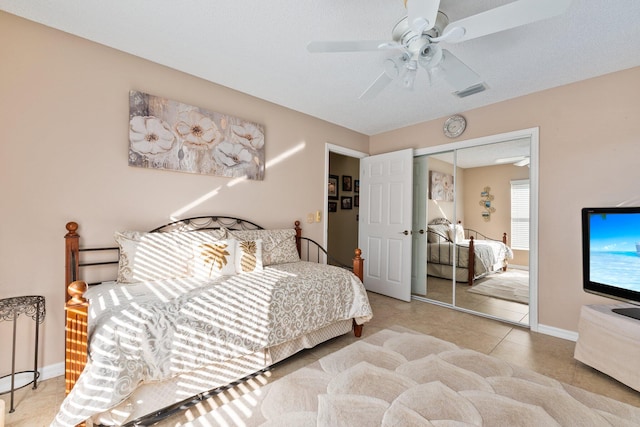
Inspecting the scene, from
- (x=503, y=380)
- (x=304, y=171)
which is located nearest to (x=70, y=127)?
(x=304, y=171)

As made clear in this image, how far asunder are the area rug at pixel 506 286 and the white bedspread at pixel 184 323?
7.13 ft

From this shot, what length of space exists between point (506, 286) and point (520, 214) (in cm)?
90

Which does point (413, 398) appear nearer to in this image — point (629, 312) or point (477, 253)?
point (629, 312)

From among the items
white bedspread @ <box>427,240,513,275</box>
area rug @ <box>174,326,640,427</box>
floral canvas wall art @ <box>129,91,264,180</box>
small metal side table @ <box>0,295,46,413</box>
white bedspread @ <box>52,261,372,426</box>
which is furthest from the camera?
white bedspread @ <box>427,240,513,275</box>

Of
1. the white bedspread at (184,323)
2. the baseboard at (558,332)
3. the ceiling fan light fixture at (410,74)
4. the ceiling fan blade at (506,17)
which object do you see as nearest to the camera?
the ceiling fan blade at (506,17)

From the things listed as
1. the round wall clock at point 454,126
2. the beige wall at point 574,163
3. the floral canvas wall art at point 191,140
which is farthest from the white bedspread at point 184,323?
the round wall clock at point 454,126

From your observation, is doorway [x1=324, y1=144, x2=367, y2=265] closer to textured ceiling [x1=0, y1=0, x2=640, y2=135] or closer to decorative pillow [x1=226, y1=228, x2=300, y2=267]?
decorative pillow [x1=226, y1=228, x2=300, y2=267]

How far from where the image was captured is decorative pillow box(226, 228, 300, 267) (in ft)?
9.02

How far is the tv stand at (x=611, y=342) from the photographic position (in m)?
1.82

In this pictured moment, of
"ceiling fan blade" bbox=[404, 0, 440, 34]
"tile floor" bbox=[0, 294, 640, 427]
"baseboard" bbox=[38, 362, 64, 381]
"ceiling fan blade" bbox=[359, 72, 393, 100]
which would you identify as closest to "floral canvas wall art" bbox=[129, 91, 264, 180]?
"ceiling fan blade" bbox=[359, 72, 393, 100]

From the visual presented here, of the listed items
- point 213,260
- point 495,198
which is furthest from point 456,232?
point 213,260

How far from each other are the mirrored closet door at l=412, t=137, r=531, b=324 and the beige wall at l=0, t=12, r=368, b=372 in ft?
9.40

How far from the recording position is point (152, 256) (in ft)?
6.82

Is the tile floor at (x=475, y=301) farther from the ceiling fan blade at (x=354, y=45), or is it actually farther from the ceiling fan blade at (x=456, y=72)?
the ceiling fan blade at (x=354, y=45)
